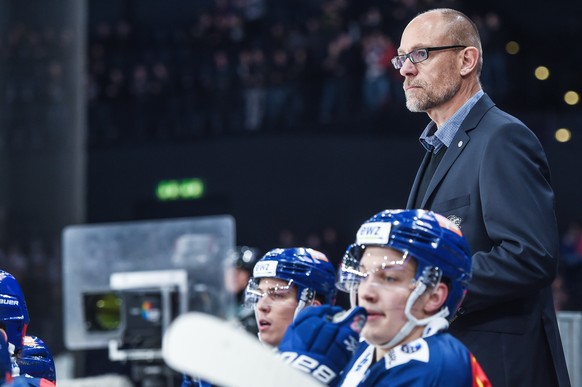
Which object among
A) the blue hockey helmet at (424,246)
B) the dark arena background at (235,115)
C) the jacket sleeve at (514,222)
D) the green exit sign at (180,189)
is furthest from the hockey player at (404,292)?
the green exit sign at (180,189)

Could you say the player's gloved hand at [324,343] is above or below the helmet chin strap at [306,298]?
above

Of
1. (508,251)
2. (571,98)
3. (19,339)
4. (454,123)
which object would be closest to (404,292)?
(508,251)

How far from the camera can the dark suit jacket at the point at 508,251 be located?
98.8 inches

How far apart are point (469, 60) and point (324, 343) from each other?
3.51 feet

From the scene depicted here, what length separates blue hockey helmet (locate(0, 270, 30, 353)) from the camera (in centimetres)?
286

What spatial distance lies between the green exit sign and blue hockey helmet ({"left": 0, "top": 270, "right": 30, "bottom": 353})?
32.6 feet

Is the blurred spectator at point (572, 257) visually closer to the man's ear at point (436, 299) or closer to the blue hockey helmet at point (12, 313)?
the blue hockey helmet at point (12, 313)

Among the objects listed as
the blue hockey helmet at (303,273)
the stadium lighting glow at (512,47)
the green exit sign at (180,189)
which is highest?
the stadium lighting glow at (512,47)

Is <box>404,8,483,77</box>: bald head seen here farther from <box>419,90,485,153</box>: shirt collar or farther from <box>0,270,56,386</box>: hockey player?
<box>0,270,56,386</box>: hockey player

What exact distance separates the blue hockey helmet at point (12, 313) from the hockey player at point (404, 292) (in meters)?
0.98

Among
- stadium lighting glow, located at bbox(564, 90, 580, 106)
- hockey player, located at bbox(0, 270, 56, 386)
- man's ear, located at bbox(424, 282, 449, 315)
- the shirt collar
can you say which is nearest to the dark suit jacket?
the shirt collar

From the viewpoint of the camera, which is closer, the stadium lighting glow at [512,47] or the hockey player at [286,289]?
the hockey player at [286,289]

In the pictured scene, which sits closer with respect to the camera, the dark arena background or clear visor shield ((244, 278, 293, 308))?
clear visor shield ((244, 278, 293, 308))

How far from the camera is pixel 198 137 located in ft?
42.5
